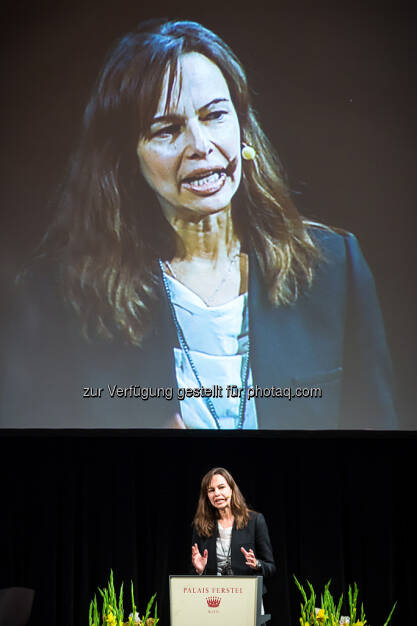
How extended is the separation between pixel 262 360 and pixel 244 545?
1243 millimetres

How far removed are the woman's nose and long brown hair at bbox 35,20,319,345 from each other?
0.21m

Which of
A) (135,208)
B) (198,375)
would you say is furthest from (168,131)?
(198,375)

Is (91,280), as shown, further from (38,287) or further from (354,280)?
(354,280)

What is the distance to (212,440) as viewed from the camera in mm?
5152

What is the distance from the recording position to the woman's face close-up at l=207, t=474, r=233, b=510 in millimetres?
3621

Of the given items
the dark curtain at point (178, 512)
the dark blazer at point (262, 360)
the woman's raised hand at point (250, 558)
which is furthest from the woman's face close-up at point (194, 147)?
the woman's raised hand at point (250, 558)

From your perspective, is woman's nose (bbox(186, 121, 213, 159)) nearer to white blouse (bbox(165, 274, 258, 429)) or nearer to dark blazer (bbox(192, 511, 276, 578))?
white blouse (bbox(165, 274, 258, 429))

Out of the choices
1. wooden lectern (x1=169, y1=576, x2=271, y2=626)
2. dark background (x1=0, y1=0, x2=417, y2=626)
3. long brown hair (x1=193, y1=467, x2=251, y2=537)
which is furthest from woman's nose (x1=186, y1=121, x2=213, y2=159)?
wooden lectern (x1=169, y1=576, x2=271, y2=626)

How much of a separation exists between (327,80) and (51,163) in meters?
1.70

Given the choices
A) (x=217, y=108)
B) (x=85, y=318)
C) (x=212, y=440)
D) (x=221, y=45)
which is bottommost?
(x=212, y=440)

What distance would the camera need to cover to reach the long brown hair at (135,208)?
4668mm

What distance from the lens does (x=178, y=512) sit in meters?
5.13

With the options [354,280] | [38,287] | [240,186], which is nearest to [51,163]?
[38,287]

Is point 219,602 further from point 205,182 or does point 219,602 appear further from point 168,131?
point 168,131
